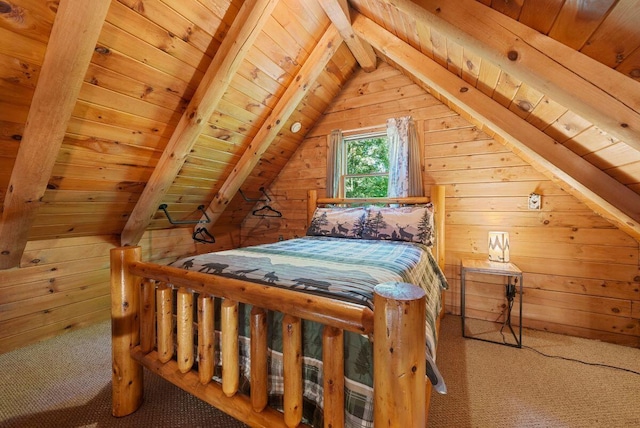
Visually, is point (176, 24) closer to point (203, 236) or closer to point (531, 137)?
point (531, 137)

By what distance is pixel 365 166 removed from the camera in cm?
314

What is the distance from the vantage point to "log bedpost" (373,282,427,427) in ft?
2.14

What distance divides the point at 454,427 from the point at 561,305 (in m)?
1.72

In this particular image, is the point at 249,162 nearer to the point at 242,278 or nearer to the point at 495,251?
the point at 242,278

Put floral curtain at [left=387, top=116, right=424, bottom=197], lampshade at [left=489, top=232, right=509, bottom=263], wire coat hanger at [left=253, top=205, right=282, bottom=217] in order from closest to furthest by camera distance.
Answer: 1. lampshade at [left=489, top=232, right=509, bottom=263]
2. floral curtain at [left=387, top=116, right=424, bottom=197]
3. wire coat hanger at [left=253, top=205, right=282, bottom=217]

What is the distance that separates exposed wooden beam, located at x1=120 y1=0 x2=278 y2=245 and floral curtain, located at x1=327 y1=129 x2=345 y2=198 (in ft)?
4.95

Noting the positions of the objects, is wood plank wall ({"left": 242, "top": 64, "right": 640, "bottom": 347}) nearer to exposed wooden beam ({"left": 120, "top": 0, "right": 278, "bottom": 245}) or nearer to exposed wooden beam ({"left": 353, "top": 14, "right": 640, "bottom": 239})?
exposed wooden beam ({"left": 353, "top": 14, "right": 640, "bottom": 239})

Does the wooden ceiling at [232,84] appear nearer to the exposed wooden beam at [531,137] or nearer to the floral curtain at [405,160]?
the exposed wooden beam at [531,137]

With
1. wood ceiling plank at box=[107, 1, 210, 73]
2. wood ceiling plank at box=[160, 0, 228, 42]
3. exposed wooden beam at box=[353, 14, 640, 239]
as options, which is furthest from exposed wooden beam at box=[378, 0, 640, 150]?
wood ceiling plank at box=[107, 1, 210, 73]

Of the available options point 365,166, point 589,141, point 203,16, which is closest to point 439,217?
point 365,166

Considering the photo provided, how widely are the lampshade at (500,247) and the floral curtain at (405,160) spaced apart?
0.75 metres

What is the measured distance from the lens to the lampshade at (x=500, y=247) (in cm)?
223

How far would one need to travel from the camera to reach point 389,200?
271 cm

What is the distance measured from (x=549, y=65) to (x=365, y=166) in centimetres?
235
